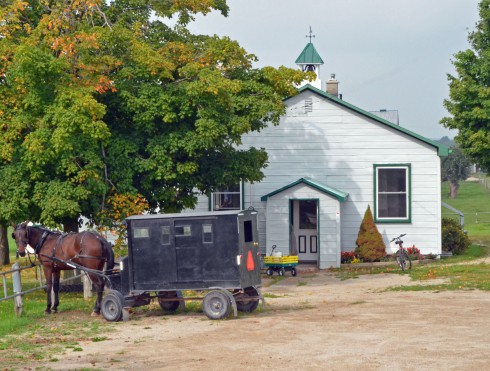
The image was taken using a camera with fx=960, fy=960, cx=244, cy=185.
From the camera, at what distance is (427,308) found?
808 inches

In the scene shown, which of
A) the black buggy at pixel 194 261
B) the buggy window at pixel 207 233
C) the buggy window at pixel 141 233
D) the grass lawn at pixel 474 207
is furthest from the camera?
the grass lawn at pixel 474 207

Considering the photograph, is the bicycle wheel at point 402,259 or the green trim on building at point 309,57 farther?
the green trim on building at point 309,57

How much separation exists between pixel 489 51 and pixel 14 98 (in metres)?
20.7

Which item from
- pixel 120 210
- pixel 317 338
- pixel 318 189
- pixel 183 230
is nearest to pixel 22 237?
pixel 120 210

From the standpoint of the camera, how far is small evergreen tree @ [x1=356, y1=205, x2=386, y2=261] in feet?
112

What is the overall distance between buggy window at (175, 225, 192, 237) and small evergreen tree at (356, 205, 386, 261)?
15135 mm

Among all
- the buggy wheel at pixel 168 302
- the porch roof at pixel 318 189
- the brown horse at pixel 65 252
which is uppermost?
the porch roof at pixel 318 189

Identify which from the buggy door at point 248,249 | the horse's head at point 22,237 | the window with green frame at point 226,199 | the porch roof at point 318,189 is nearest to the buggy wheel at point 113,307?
the buggy door at point 248,249

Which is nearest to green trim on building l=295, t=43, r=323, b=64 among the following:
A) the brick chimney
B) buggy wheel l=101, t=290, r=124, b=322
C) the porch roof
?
the brick chimney

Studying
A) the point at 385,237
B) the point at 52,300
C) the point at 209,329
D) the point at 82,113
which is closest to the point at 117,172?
the point at 82,113

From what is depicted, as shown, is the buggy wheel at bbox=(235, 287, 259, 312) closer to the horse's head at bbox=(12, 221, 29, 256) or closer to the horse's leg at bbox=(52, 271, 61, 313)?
the horse's leg at bbox=(52, 271, 61, 313)

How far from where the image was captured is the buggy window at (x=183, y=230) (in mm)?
20062

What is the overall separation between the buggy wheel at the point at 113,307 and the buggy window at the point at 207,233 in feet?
7.21

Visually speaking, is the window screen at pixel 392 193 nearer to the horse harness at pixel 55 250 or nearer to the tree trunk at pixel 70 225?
the tree trunk at pixel 70 225
